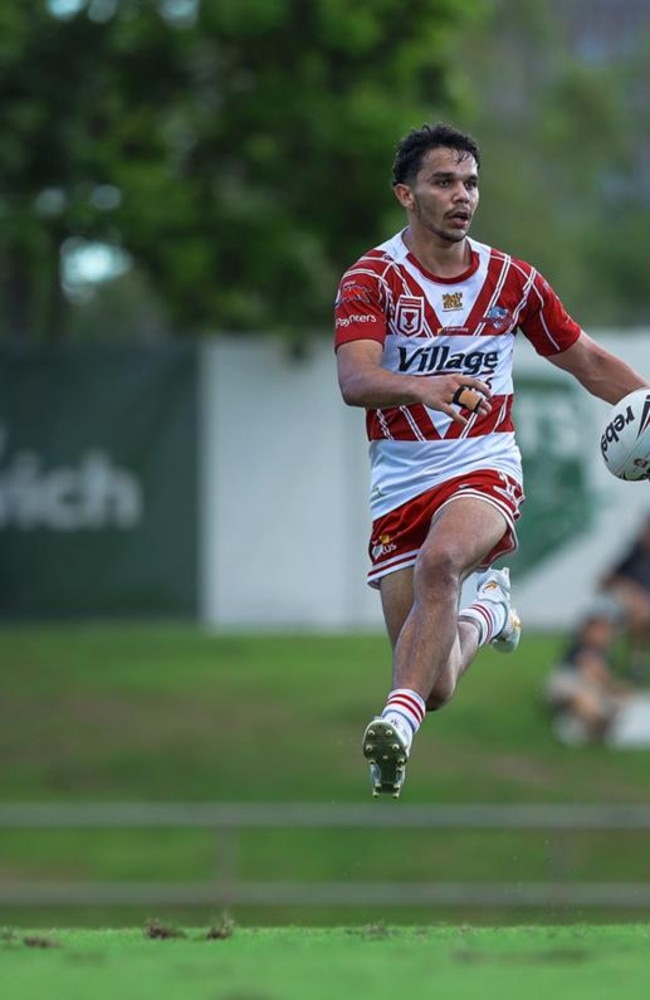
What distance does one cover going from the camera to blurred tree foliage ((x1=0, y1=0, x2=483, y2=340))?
2072cm

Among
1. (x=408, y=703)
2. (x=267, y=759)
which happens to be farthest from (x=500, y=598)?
(x=267, y=759)

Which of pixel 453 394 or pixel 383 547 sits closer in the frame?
pixel 453 394

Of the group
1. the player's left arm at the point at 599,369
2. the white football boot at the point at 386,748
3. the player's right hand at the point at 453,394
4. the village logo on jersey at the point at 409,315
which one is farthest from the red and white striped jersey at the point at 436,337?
the white football boot at the point at 386,748

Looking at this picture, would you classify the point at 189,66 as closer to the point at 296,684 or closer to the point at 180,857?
the point at 296,684

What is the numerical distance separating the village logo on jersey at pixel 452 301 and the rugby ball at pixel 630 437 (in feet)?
2.48

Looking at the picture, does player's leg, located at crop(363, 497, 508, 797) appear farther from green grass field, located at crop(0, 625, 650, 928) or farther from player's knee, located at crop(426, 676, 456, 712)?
green grass field, located at crop(0, 625, 650, 928)

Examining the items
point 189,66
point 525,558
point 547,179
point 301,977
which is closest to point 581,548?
point 525,558

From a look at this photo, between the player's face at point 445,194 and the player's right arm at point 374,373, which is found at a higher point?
the player's face at point 445,194

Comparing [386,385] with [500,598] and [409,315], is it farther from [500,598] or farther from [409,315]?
[500,598]

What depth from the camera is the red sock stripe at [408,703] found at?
8586 mm

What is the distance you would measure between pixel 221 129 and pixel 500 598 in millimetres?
12889

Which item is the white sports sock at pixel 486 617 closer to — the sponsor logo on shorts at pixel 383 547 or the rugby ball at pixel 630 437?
the sponsor logo on shorts at pixel 383 547

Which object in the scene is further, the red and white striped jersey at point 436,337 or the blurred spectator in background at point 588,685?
the blurred spectator in background at point 588,685

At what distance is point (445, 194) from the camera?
8859mm
